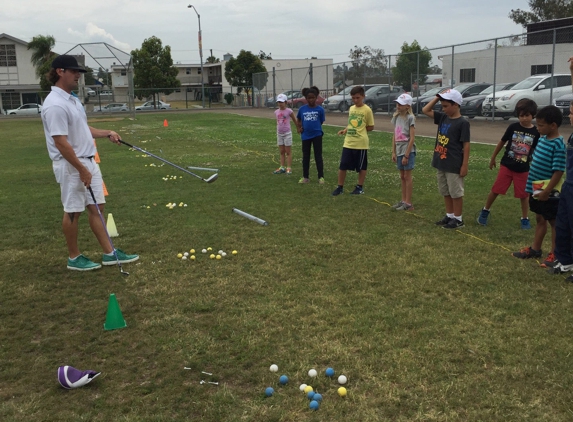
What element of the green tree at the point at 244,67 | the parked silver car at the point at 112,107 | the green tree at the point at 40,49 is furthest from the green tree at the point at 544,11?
the green tree at the point at 40,49

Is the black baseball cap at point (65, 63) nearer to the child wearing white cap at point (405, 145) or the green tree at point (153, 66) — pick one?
the child wearing white cap at point (405, 145)

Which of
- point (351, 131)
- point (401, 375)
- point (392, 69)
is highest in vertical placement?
point (392, 69)

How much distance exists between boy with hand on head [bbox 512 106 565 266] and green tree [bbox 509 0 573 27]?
5313cm

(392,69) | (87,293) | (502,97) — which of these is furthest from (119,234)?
(392,69)

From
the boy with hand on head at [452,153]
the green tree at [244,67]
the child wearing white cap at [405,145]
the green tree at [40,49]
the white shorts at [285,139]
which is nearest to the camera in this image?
the boy with hand on head at [452,153]

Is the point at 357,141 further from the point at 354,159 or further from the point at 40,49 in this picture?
the point at 40,49

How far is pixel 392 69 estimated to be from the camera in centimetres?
2797

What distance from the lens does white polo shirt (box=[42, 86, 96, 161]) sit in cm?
499

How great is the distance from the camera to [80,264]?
5566 millimetres

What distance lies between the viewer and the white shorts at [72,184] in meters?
5.27

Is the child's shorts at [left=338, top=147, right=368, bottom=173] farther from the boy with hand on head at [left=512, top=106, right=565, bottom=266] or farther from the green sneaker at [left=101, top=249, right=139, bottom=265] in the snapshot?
the green sneaker at [left=101, top=249, right=139, bottom=265]

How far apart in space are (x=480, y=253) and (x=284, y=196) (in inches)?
155

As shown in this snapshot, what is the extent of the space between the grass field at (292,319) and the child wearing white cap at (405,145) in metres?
0.32

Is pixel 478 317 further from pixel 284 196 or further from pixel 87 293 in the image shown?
pixel 284 196
